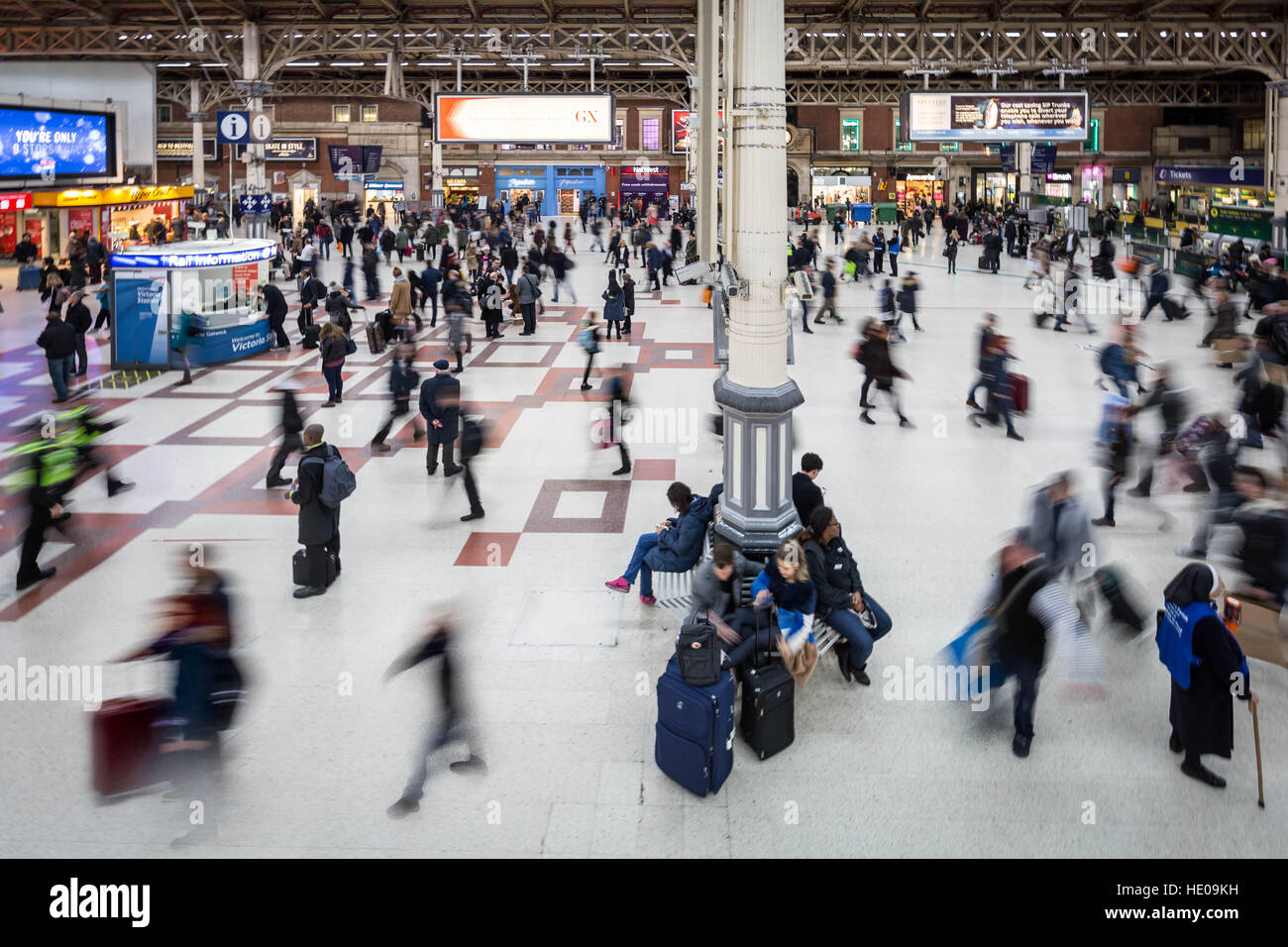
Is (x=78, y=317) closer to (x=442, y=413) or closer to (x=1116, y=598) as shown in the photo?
(x=442, y=413)

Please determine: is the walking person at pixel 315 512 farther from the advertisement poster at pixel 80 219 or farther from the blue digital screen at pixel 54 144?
the advertisement poster at pixel 80 219

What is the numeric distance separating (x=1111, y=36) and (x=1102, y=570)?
31.8 meters

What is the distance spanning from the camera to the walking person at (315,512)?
8.20m

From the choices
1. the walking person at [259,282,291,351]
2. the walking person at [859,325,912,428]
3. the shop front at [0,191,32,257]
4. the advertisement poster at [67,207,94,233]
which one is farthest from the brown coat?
the shop front at [0,191,32,257]

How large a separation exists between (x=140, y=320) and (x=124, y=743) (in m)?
14.3

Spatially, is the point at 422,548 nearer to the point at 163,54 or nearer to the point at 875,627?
the point at 875,627

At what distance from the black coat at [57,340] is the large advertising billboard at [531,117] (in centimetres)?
1849

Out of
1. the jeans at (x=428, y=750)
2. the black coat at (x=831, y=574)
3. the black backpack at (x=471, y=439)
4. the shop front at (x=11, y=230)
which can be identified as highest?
the shop front at (x=11, y=230)

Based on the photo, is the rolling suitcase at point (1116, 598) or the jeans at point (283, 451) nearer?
the rolling suitcase at point (1116, 598)

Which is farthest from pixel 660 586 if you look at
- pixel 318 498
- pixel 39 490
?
pixel 39 490

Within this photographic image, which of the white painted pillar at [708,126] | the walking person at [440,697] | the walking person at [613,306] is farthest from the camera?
the walking person at [613,306]

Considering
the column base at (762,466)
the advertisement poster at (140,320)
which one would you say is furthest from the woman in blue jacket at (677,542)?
the advertisement poster at (140,320)

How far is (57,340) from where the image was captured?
1445cm

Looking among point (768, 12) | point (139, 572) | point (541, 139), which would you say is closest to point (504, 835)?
point (139, 572)
